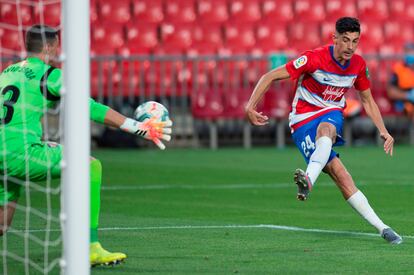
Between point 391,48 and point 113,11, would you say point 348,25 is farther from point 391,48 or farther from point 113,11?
point 391,48

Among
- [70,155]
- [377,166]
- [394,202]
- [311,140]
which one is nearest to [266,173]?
[377,166]

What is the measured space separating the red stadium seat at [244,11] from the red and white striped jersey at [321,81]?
14394mm

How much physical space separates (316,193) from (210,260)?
5955 millimetres

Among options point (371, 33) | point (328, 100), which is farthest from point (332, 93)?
point (371, 33)

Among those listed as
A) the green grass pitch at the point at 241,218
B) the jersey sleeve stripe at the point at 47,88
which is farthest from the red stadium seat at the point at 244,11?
the jersey sleeve stripe at the point at 47,88

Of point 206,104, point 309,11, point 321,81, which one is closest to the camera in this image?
point 321,81

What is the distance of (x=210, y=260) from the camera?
8.12m

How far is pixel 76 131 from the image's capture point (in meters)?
6.34

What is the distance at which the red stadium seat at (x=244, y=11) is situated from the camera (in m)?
24.2

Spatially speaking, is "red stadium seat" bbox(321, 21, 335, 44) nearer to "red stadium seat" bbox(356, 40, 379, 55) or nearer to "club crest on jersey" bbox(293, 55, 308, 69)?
"red stadium seat" bbox(356, 40, 379, 55)

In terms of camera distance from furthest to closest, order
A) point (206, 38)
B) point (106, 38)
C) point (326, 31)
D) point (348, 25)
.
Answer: point (326, 31)
point (206, 38)
point (106, 38)
point (348, 25)

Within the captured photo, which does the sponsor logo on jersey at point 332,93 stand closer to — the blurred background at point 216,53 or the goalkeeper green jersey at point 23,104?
the goalkeeper green jersey at point 23,104

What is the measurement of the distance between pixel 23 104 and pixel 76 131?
1669 mm

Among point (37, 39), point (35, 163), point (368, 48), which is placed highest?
point (37, 39)
